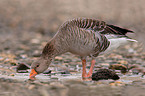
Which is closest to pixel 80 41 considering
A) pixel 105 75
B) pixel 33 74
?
pixel 105 75

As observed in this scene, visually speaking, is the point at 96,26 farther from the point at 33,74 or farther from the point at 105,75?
the point at 33,74

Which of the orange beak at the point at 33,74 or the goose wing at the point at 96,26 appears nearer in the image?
the orange beak at the point at 33,74

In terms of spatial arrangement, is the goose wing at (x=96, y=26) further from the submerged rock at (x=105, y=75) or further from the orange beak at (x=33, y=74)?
the orange beak at (x=33, y=74)

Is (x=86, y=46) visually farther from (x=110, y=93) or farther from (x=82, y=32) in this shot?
(x=110, y=93)

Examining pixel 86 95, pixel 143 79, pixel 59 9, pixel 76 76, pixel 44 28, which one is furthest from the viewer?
pixel 59 9

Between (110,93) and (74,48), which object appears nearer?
(110,93)

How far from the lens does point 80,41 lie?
9.36 meters

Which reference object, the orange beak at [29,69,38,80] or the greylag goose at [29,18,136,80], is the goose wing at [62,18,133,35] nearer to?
the greylag goose at [29,18,136,80]

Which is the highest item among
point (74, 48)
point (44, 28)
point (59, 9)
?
point (59, 9)

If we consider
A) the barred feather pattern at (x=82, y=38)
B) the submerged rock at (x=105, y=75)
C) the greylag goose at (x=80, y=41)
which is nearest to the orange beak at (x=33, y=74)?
the greylag goose at (x=80, y=41)

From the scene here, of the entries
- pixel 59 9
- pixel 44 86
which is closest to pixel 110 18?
pixel 59 9

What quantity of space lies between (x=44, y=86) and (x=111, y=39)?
3.01 metres

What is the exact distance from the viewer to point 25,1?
76.5ft

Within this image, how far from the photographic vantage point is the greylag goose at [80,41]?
9.41 meters
